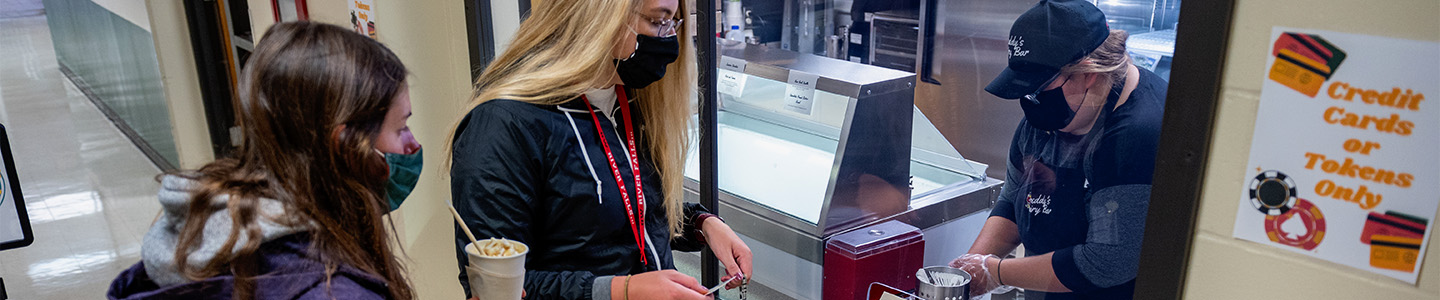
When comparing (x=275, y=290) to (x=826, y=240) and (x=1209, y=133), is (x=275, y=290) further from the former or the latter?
(x=826, y=240)

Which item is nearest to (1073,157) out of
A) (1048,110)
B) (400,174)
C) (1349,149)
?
(1048,110)

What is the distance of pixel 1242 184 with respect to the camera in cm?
124

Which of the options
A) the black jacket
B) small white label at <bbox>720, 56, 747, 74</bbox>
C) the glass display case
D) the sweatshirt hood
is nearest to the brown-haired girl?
the sweatshirt hood

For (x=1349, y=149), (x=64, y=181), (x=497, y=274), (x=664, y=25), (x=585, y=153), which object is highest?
(x=664, y=25)

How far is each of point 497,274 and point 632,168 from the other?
1.59 ft

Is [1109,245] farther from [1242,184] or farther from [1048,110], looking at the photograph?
[1242,184]

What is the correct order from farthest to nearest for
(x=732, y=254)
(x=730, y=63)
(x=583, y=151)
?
(x=730, y=63), (x=732, y=254), (x=583, y=151)

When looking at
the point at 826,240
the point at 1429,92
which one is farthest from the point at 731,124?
the point at 1429,92

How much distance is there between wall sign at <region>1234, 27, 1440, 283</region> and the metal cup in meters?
0.81

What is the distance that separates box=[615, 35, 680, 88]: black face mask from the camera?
1.68 meters

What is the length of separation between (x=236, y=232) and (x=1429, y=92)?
4.72ft

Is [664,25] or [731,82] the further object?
[731,82]

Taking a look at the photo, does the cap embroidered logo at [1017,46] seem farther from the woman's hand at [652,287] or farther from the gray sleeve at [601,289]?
the gray sleeve at [601,289]

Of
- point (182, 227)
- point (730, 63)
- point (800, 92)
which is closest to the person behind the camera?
point (182, 227)
